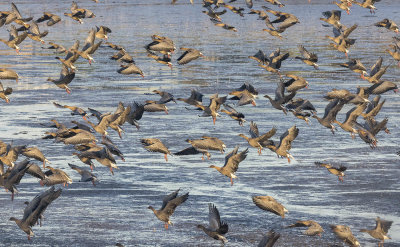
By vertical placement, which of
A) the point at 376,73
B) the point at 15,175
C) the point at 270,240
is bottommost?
the point at 376,73

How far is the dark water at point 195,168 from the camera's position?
10655 mm

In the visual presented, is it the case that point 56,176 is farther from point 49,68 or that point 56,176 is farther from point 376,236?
point 49,68

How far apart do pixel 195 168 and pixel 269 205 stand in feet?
11.3

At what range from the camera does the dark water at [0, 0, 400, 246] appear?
35.0ft

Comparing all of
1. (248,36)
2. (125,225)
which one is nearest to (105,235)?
(125,225)

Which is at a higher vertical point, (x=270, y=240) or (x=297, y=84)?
(x=270, y=240)

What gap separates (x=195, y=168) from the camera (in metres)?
14.1

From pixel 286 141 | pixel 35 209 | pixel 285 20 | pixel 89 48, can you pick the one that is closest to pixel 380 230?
pixel 286 141

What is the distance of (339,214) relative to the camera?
36.8 ft

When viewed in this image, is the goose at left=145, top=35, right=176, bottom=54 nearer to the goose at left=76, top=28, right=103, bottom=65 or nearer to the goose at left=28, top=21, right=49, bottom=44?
the goose at left=76, top=28, right=103, bottom=65

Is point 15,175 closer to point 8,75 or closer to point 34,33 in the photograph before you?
point 8,75

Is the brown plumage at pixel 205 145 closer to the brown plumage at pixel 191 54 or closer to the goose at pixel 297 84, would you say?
the goose at pixel 297 84

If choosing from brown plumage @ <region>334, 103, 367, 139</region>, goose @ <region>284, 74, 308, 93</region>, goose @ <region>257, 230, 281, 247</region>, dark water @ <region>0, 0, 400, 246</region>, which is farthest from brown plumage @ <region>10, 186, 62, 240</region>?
goose @ <region>284, 74, 308, 93</region>

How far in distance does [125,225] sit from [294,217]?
2.25 metres
